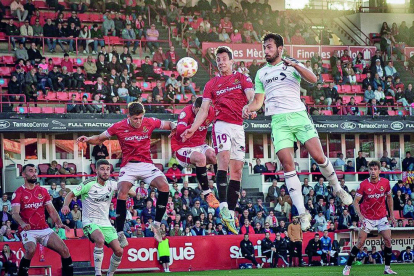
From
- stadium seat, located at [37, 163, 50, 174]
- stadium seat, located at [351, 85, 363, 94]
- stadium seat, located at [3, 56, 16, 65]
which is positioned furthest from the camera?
stadium seat, located at [351, 85, 363, 94]

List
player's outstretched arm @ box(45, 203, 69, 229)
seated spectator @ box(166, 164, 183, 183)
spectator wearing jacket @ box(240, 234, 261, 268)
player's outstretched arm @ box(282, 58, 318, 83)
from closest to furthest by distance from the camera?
player's outstretched arm @ box(282, 58, 318, 83) < player's outstretched arm @ box(45, 203, 69, 229) < spectator wearing jacket @ box(240, 234, 261, 268) < seated spectator @ box(166, 164, 183, 183)

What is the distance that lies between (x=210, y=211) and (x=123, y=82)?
272 inches

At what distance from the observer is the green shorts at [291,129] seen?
13.1 m

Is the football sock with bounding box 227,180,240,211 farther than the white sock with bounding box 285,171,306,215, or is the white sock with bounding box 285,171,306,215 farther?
the football sock with bounding box 227,180,240,211

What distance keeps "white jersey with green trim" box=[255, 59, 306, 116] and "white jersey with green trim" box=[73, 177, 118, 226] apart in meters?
5.40

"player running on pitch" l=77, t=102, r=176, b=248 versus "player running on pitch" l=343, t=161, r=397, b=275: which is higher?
"player running on pitch" l=77, t=102, r=176, b=248

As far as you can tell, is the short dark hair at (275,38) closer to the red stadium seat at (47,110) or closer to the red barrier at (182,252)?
the red barrier at (182,252)

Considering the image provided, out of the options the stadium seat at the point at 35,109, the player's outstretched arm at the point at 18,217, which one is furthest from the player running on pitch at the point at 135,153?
the stadium seat at the point at 35,109

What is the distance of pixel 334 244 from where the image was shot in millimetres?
28953

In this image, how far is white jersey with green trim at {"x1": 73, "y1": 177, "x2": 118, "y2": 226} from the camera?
17516 mm

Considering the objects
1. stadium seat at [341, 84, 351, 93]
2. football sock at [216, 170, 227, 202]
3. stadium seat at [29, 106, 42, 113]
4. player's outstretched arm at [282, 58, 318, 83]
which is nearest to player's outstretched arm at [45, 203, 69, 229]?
football sock at [216, 170, 227, 202]

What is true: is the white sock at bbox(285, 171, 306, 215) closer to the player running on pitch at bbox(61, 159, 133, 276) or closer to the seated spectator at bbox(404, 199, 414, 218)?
the player running on pitch at bbox(61, 159, 133, 276)

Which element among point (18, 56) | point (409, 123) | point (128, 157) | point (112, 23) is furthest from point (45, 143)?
point (128, 157)

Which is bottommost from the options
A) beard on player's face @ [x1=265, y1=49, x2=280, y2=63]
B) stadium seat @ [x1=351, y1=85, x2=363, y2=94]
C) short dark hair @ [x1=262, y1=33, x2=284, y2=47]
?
beard on player's face @ [x1=265, y1=49, x2=280, y2=63]
